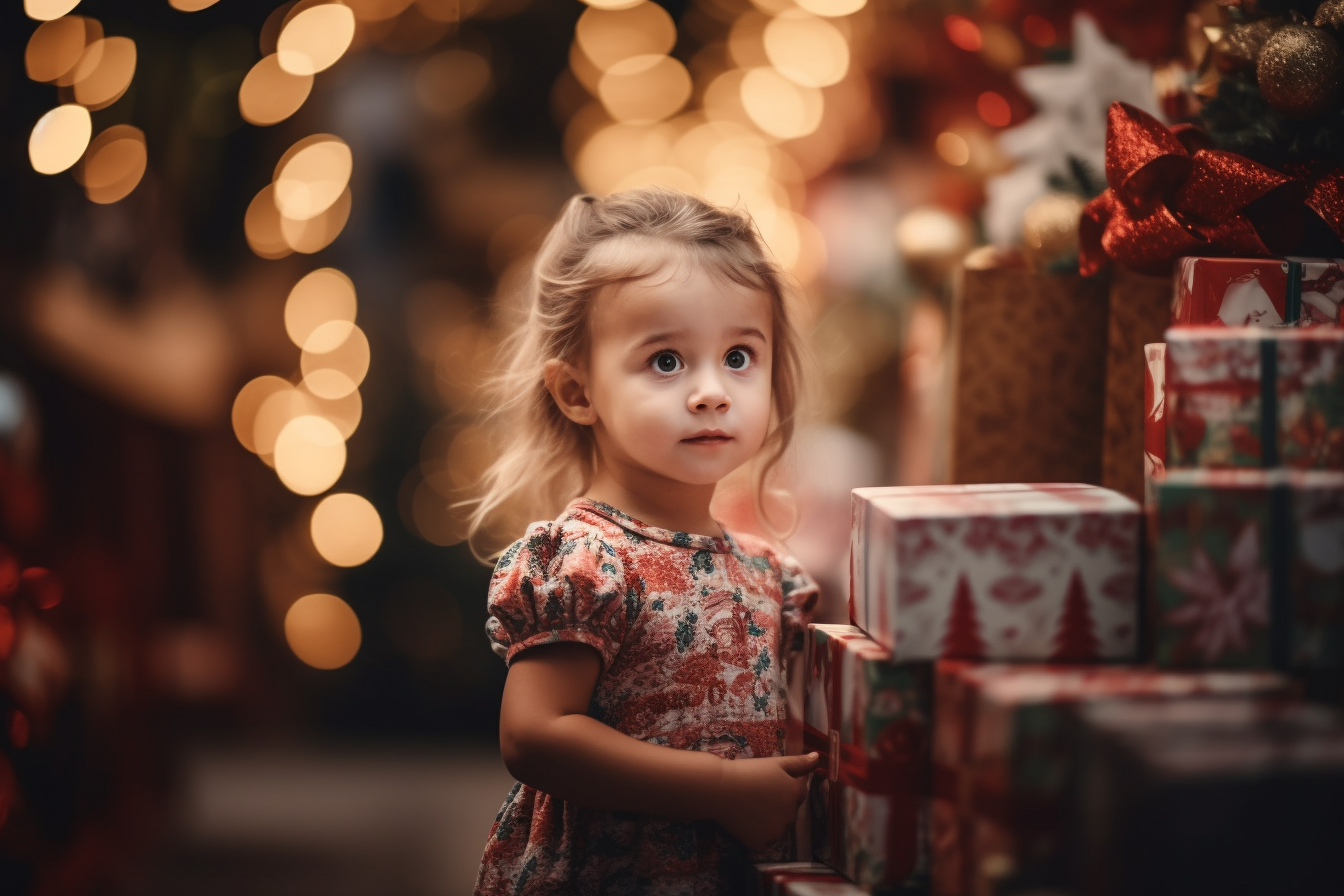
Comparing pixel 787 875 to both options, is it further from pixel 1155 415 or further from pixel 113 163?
pixel 113 163

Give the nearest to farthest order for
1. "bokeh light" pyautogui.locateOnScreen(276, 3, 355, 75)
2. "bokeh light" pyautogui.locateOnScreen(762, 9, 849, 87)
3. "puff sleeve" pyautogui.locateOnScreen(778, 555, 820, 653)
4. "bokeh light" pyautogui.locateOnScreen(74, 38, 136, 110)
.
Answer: "puff sleeve" pyautogui.locateOnScreen(778, 555, 820, 653) → "bokeh light" pyautogui.locateOnScreen(74, 38, 136, 110) → "bokeh light" pyautogui.locateOnScreen(276, 3, 355, 75) → "bokeh light" pyautogui.locateOnScreen(762, 9, 849, 87)

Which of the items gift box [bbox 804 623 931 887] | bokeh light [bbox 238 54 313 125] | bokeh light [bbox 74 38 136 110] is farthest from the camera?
bokeh light [bbox 238 54 313 125]

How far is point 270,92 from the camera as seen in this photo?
9.06 feet

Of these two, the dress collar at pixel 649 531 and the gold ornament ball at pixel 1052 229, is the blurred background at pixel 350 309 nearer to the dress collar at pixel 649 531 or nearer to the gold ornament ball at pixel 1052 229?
the gold ornament ball at pixel 1052 229

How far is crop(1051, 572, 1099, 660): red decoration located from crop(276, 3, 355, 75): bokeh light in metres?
2.17

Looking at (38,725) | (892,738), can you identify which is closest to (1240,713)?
(892,738)

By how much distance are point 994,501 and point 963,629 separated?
12 cm

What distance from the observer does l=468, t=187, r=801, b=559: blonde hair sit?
1.09m

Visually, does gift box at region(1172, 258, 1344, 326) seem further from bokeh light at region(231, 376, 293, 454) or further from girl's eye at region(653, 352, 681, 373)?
bokeh light at region(231, 376, 293, 454)

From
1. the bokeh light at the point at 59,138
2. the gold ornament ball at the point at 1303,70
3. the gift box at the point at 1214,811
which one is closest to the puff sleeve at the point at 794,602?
the gift box at the point at 1214,811

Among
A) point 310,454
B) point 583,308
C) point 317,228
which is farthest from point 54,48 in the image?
point 310,454

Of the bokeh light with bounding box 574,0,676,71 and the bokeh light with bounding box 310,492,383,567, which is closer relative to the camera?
the bokeh light with bounding box 574,0,676,71

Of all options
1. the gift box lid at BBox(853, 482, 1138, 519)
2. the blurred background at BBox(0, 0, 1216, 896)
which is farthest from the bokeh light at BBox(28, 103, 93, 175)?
the gift box lid at BBox(853, 482, 1138, 519)

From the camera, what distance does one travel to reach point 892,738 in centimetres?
91
